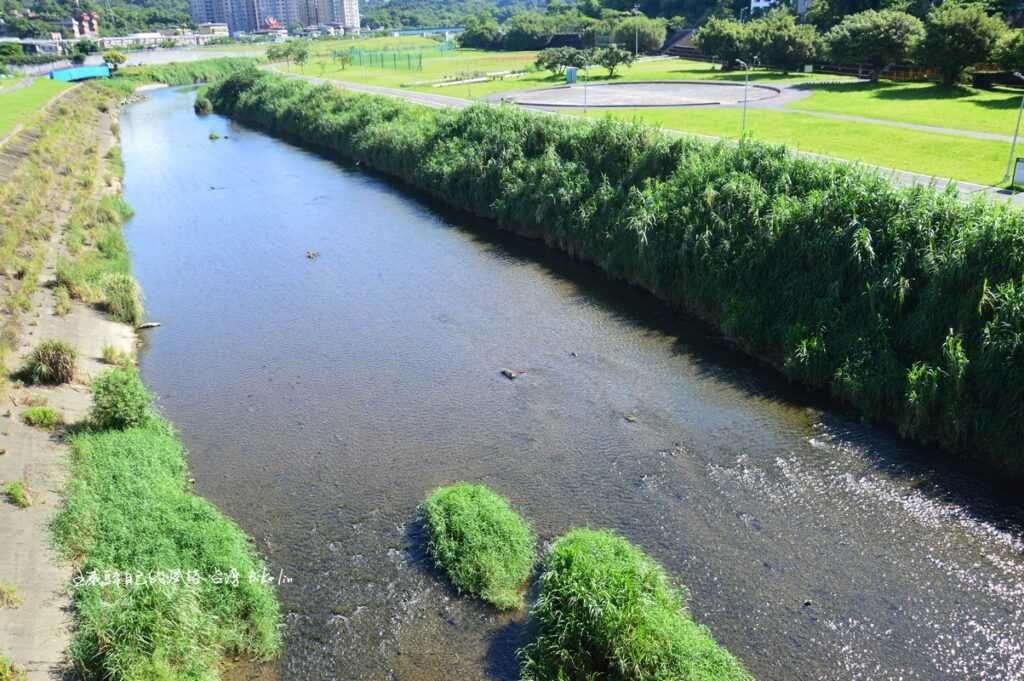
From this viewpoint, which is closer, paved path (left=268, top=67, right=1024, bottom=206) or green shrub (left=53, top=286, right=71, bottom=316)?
green shrub (left=53, top=286, right=71, bottom=316)

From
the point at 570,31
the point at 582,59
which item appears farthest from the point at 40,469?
the point at 570,31

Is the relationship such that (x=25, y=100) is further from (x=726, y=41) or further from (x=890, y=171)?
(x=890, y=171)

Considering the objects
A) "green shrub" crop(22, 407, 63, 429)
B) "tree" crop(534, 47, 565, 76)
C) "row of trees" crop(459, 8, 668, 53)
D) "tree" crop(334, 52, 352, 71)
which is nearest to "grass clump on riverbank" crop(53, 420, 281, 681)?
"green shrub" crop(22, 407, 63, 429)

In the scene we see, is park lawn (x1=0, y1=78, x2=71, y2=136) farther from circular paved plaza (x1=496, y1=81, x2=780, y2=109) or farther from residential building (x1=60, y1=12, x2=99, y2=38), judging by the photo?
residential building (x1=60, y1=12, x2=99, y2=38)

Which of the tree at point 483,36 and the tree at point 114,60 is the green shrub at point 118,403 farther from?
the tree at point 483,36

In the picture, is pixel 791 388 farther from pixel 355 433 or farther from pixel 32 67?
pixel 32 67

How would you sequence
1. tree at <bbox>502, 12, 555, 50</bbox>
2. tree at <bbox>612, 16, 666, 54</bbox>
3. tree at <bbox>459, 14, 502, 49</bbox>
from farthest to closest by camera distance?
tree at <bbox>459, 14, 502, 49</bbox> → tree at <bbox>502, 12, 555, 50</bbox> → tree at <bbox>612, 16, 666, 54</bbox>

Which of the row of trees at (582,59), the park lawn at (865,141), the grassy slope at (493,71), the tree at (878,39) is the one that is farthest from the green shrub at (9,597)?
the row of trees at (582,59)
